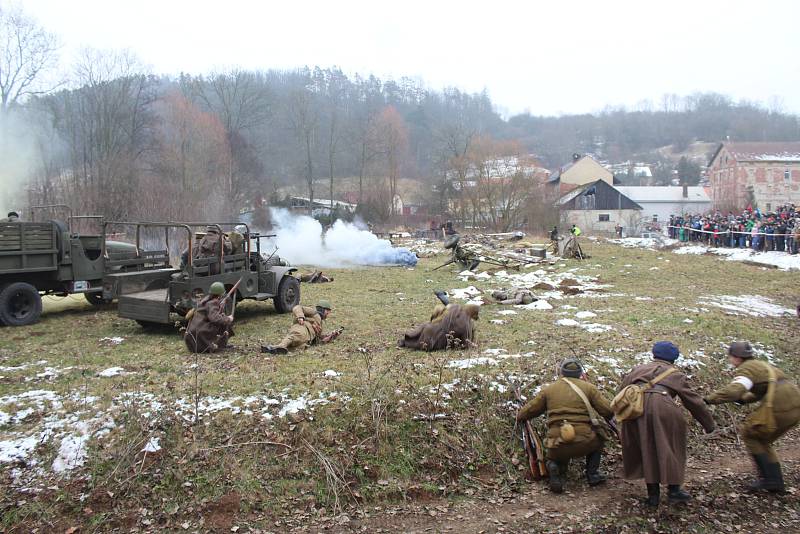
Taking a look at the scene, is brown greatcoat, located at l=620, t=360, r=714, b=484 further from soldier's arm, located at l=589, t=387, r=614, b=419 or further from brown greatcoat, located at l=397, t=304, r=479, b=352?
brown greatcoat, located at l=397, t=304, r=479, b=352

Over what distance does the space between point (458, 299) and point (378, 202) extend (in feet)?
153

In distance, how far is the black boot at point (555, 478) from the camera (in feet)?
20.9

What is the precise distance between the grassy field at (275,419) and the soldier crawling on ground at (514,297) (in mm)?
3094

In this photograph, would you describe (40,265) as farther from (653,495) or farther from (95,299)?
(653,495)

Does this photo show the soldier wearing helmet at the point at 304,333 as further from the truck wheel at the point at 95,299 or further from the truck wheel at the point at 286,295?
the truck wheel at the point at 95,299

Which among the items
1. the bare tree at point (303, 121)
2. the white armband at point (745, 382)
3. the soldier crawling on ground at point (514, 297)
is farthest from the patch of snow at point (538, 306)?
the bare tree at point (303, 121)

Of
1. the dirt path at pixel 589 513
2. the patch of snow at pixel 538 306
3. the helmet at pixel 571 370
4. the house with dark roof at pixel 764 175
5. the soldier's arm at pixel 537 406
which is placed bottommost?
the dirt path at pixel 589 513

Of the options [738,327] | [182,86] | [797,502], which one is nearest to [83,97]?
[182,86]

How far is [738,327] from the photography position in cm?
1159

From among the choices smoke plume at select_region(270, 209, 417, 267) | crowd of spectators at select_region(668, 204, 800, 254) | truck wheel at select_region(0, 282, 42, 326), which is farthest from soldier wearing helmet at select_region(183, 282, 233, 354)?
crowd of spectators at select_region(668, 204, 800, 254)

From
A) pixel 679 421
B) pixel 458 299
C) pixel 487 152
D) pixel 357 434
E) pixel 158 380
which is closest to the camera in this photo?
pixel 679 421

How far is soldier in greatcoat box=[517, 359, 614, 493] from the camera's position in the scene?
20.1 ft

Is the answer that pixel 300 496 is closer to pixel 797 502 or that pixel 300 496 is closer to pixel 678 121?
pixel 797 502

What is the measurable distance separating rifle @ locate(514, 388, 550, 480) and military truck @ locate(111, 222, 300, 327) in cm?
678
